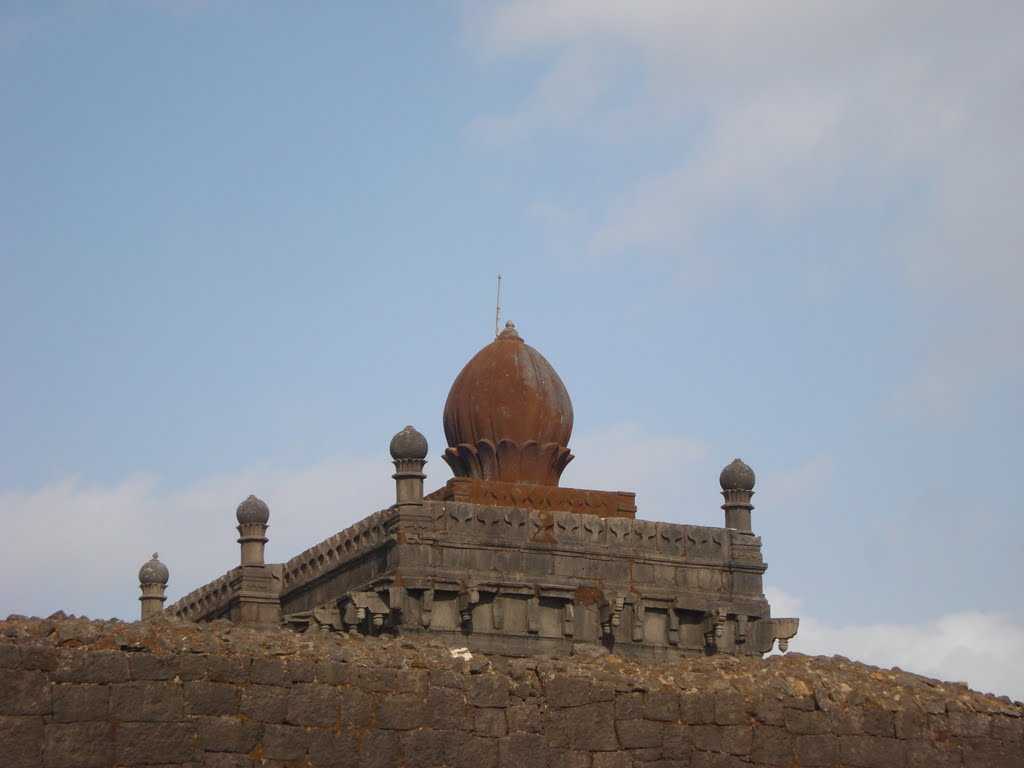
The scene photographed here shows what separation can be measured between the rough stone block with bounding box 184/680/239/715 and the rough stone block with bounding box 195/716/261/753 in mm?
64

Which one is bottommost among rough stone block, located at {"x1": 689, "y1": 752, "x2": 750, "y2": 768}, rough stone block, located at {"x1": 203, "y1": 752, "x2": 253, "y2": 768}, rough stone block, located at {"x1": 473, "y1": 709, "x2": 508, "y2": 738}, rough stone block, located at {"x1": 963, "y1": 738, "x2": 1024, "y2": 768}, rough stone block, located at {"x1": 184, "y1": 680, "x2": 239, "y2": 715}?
rough stone block, located at {"x1": 203, "y1": 752, "x2": 253, "y2": 768}

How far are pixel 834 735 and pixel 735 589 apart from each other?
17.1 metres

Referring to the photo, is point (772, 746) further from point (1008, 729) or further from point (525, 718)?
point (1008, 729)

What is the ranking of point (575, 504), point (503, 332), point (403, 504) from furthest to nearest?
point (503, 332), point (575, 504), point (403, 504)

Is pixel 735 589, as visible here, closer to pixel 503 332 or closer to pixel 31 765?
pixel 503 332

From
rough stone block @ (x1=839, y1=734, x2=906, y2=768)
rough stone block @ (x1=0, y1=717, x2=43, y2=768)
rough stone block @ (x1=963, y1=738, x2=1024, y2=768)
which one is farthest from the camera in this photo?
rough stone block @ (x1=963, y1=738, x2=1024, y2=768)

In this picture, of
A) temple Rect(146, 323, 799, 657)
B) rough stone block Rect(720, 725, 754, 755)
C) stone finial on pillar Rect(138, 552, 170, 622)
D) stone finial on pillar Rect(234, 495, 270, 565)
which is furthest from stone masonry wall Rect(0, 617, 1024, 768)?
stone finial on pillar Rect(138, 552, 170, 622)

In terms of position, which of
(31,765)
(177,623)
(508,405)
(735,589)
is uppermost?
(508,405)

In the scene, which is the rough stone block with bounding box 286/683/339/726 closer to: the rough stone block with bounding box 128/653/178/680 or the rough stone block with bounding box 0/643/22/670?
the rough stone block with bounding box 128/653/178/680

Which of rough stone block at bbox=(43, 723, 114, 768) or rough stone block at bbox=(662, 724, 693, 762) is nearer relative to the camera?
rough stone block at bbox=(43, 723, 114, 768)

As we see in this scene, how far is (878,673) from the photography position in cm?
2109

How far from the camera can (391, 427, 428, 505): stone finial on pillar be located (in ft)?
115

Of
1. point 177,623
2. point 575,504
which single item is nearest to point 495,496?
point 575,504

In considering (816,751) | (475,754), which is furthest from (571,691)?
(816,751)
